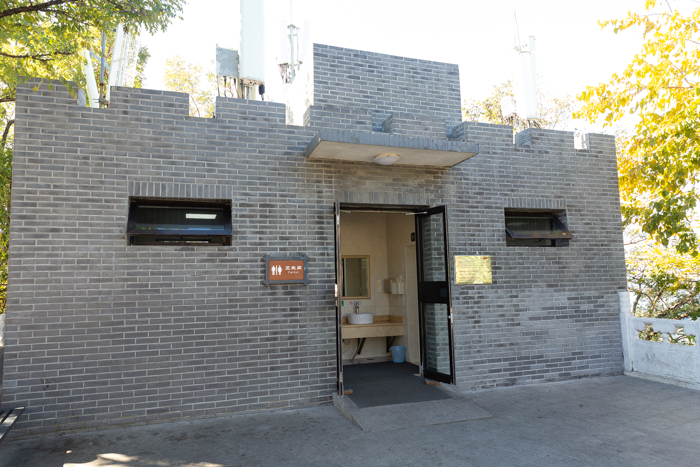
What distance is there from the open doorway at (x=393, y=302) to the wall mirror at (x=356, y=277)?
0.02 m

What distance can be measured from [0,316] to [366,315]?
17.4ft

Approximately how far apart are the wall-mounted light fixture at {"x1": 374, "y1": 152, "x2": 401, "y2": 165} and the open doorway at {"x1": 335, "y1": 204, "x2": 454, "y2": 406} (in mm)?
698

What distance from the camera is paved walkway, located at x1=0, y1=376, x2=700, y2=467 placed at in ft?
12.6

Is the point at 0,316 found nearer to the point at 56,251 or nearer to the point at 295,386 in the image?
the point at 56,251

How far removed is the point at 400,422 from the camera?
4.80 meters

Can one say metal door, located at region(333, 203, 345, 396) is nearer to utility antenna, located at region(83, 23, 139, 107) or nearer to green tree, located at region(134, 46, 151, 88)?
utility antenna, located at region(83, 23, 139, 107)

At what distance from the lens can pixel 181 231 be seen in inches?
204

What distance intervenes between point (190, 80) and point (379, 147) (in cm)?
1617

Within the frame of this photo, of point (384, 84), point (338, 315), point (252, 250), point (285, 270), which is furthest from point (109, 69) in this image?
point (338, 315)

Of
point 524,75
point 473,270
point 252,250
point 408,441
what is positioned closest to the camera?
point 408,441

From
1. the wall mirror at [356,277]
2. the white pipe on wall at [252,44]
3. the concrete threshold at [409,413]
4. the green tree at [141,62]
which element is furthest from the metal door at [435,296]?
the green tree at [141,62]

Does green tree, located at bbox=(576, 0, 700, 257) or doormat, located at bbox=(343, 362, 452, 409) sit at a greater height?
green tree, located at bbox=(576, 0, 700, 257)

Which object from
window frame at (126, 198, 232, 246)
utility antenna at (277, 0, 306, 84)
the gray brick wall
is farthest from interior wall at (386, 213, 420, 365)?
utility antenna at (277, 0, 306, 84)

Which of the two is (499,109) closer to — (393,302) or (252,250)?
(393,302)
